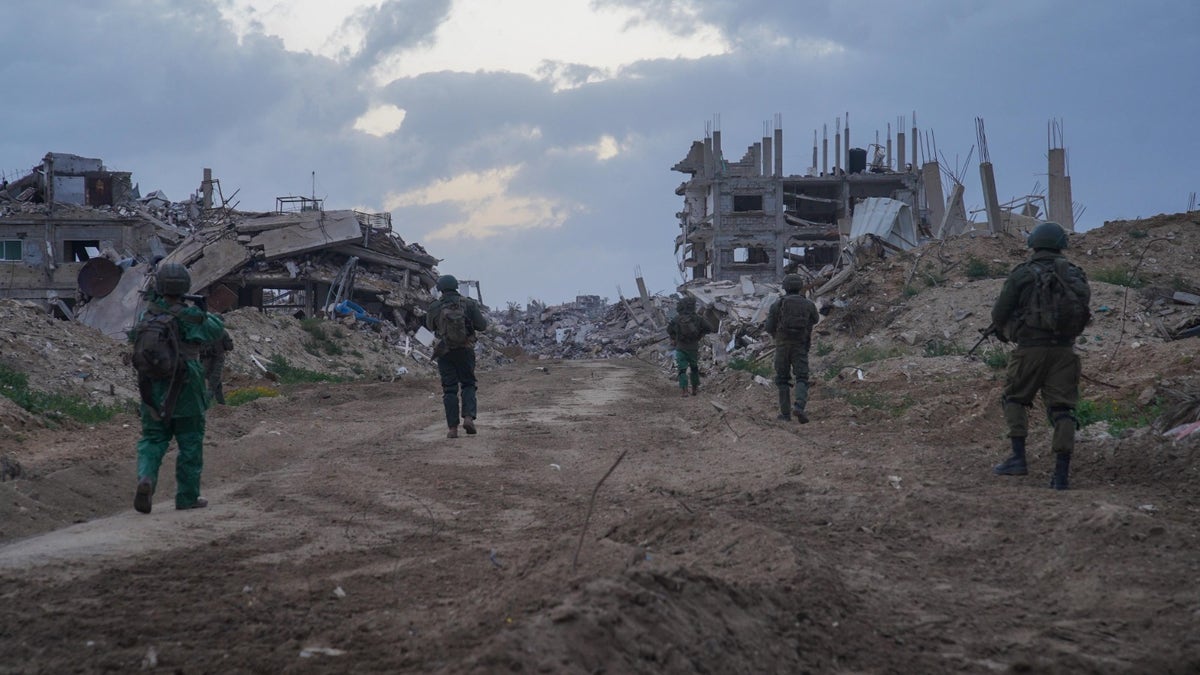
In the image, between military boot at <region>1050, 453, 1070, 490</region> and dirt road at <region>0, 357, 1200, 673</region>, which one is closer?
dirt road at <region>0, 357, 1200, 673</region>

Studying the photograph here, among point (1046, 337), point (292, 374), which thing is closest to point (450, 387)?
point (1046, 337)

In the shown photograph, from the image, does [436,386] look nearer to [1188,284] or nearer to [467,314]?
[467,314]

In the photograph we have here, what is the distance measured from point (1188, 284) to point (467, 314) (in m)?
15.4

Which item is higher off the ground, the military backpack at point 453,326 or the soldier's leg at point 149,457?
the military backpack at point 453,326

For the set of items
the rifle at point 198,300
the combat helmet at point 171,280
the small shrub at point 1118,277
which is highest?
the small shrub at point 1118,277

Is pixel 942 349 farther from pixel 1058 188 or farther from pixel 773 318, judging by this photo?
pixel 1058 188

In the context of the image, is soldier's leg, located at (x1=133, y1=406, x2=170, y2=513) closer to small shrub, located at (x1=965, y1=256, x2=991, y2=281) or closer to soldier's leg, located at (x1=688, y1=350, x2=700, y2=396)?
soldier's leg, located at (x1=688, y1=350, x2=700, y2=396)

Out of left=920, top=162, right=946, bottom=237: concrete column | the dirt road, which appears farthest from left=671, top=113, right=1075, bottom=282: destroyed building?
the dirt road

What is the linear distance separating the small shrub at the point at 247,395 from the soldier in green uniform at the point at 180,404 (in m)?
8.32

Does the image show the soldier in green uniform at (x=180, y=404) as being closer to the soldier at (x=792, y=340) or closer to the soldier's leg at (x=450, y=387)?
the soldier's leg at (x=450, y=387)

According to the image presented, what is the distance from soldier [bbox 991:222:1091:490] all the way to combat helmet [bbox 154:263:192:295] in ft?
18.7

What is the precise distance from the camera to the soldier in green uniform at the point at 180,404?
6512 millimetres

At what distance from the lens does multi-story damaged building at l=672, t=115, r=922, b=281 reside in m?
50.4

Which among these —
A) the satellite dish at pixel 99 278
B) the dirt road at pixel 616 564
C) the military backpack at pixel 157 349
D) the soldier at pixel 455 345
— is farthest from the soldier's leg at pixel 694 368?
the satellite dish at pixel 99 278
